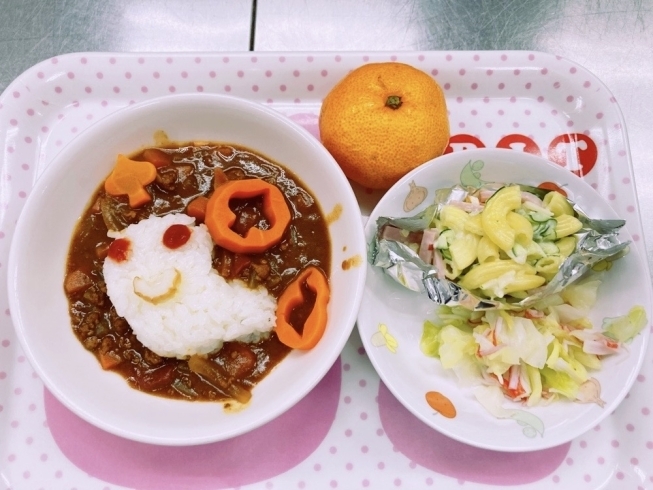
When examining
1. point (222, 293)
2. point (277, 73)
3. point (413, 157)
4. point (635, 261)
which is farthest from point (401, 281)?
point (277, 73)

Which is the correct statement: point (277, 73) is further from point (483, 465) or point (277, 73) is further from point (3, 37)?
point (483, 465)

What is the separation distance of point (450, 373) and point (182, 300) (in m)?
0.92

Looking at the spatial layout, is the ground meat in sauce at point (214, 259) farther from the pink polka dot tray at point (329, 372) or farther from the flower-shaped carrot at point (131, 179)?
the pink polka dot tray at point (329, 372)

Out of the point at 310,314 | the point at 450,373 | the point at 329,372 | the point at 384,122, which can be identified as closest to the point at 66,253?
the point at 310,314

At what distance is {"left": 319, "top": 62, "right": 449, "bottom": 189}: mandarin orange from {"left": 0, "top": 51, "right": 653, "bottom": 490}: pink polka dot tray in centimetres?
24

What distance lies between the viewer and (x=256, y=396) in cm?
171

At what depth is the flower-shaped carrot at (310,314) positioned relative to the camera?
1706 mm

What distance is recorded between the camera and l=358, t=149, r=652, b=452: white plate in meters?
1.71

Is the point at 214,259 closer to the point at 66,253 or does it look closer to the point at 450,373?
the point at 66,253

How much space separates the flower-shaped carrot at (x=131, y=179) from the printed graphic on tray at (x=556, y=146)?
1110 millimetres

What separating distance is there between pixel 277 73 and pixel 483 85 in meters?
0.80

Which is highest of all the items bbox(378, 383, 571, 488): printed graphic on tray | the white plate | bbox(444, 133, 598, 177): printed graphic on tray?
bbox(444, 133, 598, 177): printed graphic on tray

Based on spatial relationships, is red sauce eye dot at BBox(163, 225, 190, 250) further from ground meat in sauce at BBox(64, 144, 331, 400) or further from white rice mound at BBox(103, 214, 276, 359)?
ground meat in sauce at BBox(64, 144, 331, 400)

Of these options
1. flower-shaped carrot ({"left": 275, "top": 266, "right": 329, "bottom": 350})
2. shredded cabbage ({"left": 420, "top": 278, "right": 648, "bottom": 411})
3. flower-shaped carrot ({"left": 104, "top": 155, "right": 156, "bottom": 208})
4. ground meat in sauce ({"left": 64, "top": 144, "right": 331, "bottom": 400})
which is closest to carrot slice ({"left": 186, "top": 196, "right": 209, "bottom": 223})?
ground meat in sauce ({"left": 64, "top": 144, "right": 331, "bottom": 400})
